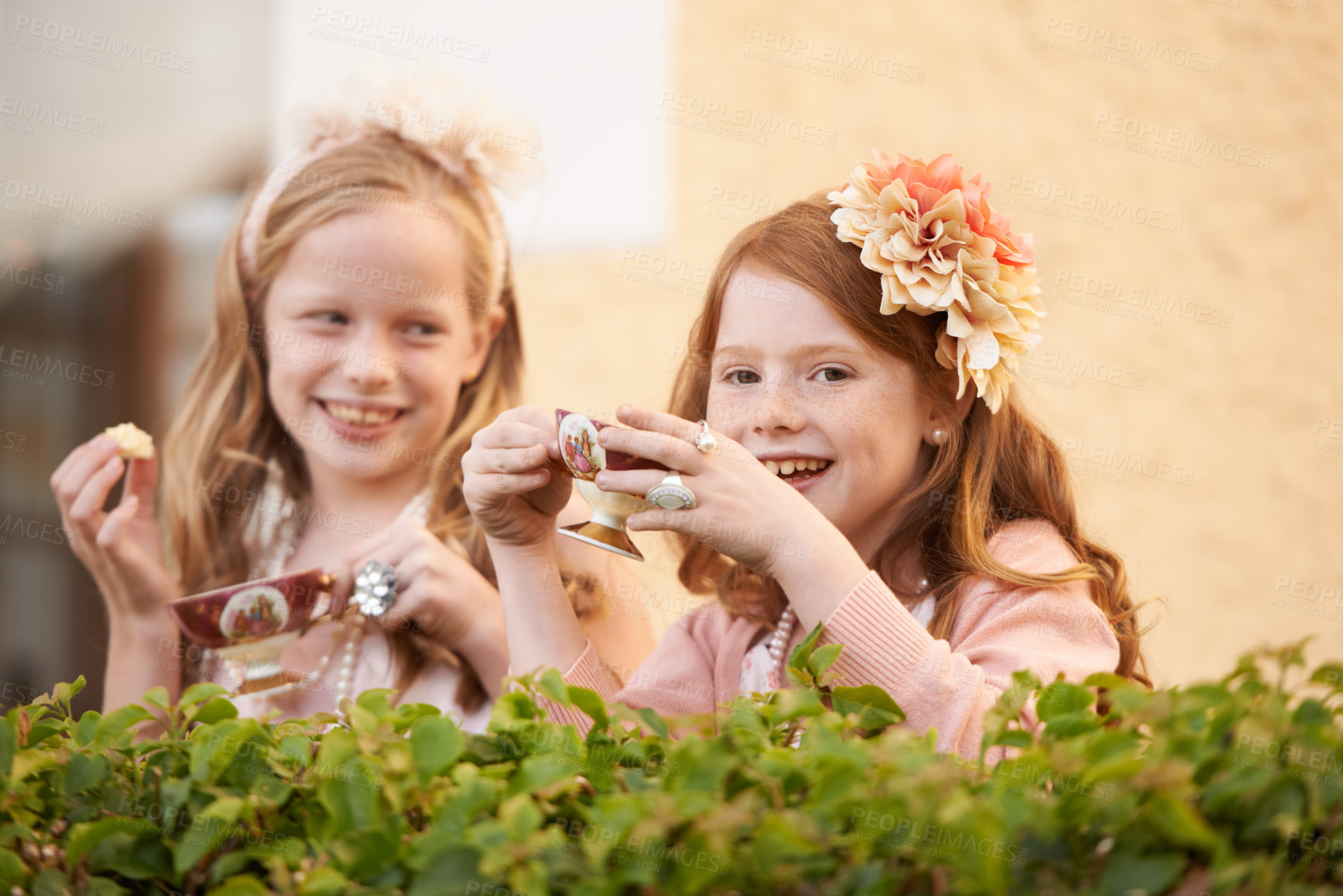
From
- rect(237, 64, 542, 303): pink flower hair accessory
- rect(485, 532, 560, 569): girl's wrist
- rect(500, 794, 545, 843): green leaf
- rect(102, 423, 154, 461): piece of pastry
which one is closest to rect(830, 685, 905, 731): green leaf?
rect(500, 794, 545, 843): green leaf

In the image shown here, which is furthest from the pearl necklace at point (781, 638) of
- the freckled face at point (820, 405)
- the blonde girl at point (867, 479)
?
the freckled face at point (820, 405)

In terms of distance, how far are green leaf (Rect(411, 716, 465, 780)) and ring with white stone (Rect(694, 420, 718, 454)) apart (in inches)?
19.5

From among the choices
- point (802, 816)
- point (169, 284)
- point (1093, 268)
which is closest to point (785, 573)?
point (802, 816)

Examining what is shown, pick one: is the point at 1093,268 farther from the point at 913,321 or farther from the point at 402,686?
the point at 402,686

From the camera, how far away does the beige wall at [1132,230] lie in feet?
9.71

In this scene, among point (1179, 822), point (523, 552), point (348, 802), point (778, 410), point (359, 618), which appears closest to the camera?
point (1179, 822)

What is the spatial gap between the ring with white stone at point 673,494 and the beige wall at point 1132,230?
1.76 metres

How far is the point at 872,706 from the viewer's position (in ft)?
2.47

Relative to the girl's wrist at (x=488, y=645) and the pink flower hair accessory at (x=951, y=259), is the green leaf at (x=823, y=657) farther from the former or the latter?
the girl's wrist at (x=488, y=645)

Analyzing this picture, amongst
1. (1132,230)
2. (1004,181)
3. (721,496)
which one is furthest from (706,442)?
(1132,230)

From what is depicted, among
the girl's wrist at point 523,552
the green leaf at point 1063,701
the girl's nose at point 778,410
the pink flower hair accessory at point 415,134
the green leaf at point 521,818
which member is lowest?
the green leaf at point 521,818

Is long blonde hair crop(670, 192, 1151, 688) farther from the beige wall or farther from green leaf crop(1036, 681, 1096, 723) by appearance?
the beige wall

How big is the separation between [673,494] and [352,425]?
72cm

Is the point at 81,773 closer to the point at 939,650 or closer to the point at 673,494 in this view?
the point at 673,494
